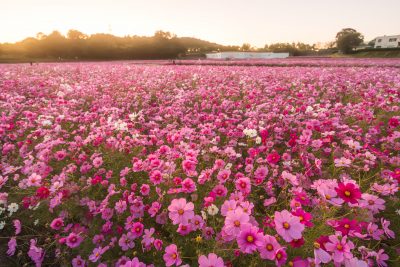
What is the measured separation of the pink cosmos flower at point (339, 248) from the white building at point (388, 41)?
3871 inches

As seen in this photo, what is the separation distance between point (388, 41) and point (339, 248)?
341 ft

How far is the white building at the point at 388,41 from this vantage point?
80.9m

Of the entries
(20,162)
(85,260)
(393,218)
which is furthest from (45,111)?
(393,218)

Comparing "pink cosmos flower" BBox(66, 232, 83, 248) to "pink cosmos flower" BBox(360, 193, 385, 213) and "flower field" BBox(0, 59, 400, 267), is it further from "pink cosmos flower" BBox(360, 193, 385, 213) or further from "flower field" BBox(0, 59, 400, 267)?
"pink cosmos flower" BBox(360, 193, 385, 213)

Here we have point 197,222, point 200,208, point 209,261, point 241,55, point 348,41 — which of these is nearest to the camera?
point 209,261

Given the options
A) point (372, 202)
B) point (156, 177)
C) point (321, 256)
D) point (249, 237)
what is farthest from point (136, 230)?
point (372, 202)

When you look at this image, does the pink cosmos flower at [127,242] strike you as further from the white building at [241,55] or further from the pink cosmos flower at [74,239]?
the white building at [241,55]

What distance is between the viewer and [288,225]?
1623 millimetres

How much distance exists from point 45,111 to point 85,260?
12.5ft

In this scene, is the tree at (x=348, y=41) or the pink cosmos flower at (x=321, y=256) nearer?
the pink cosmos flower at (x=321, y=256)

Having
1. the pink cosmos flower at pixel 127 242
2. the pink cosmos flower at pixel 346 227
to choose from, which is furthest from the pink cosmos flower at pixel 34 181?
the pink cosmos flower at pixel 346 227

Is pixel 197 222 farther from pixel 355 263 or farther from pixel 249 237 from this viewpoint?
pixel 355 263

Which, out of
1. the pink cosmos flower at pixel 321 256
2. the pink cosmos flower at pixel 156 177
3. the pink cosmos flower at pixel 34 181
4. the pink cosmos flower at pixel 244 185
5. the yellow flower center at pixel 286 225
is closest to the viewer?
the pink cosmos flower at pixel 321 256

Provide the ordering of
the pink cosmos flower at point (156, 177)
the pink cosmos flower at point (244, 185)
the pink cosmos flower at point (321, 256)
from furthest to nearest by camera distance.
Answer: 1. the pink cosmos flower at point (156, 177)
2. the pink cosmos flower at point (244, 185)
3. the pink cosmos flower at point (321, 256)
